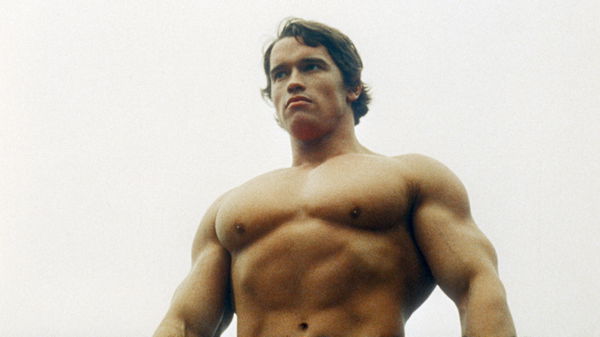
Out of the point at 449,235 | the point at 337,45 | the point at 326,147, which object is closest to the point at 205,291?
the point at 326,147

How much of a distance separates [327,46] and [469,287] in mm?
2222

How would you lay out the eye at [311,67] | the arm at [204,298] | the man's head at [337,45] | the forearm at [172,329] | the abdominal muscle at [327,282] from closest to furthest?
the abdominal muscle at [327,282] → the forearm at [172,329] → the arm at [204,298] → the eye at [311,67] → the man's head at [337,45]

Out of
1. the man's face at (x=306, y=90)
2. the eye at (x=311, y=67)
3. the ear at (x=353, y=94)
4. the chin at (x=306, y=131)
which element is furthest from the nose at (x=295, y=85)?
the ear at (x=353, y=94)

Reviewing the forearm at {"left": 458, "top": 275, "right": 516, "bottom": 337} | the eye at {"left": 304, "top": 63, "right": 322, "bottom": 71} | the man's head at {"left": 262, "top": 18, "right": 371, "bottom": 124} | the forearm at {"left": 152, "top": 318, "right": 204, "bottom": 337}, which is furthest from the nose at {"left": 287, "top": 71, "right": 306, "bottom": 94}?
the forearm at {"left": 458, "top": 275, "right": 516, "bottom": 337}

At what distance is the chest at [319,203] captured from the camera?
4633 millimetres

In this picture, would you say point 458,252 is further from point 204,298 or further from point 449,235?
point 204,298

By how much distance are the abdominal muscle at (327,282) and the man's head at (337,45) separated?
149cm

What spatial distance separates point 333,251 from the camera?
178 inches

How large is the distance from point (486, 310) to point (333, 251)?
0.95 meters

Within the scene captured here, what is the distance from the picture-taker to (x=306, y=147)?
5543 mm

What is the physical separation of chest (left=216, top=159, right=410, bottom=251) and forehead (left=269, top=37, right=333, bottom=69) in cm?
94

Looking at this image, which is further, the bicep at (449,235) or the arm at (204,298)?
Answer: the arm at (204,298)

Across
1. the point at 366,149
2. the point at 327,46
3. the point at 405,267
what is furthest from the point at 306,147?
the point at 405,267

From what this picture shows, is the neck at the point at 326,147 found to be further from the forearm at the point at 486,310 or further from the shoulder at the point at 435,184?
the forearm at the point at 486,310
